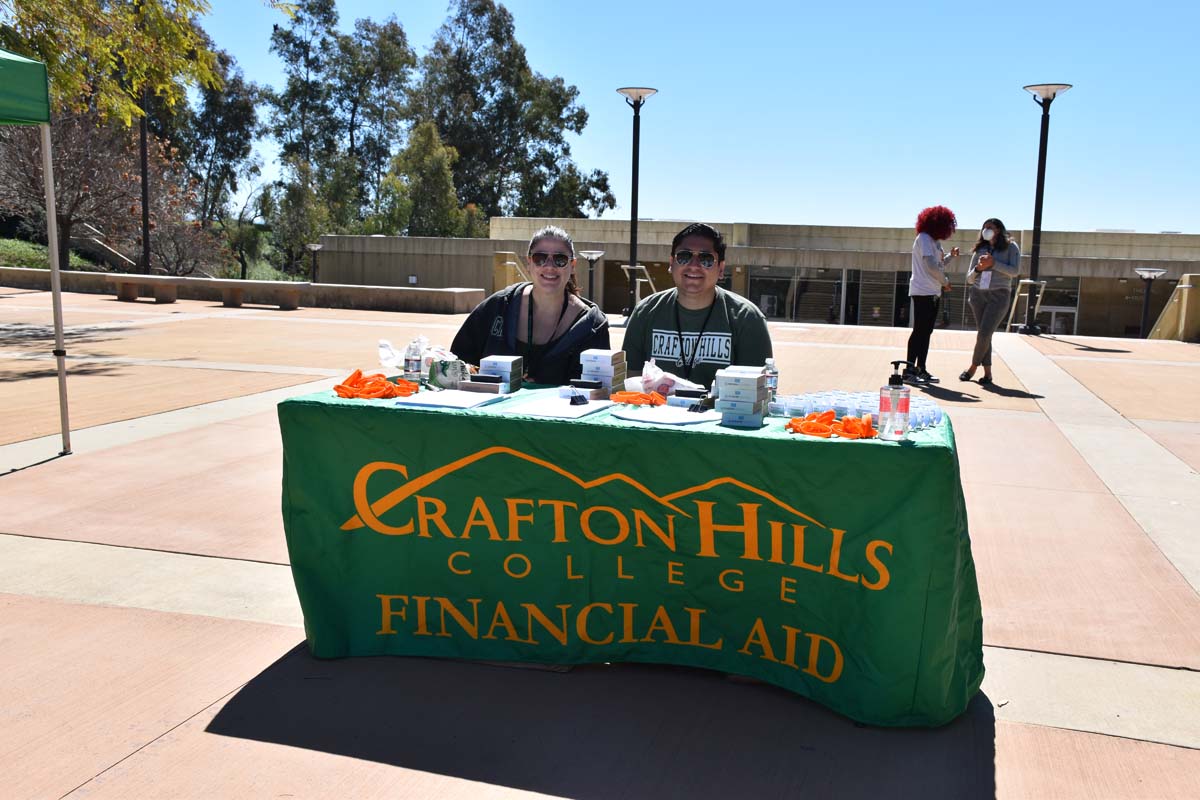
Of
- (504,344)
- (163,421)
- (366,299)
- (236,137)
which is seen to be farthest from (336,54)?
(504,344)

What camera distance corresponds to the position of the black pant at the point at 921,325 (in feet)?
37.1

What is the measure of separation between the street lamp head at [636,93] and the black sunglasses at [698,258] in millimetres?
16657

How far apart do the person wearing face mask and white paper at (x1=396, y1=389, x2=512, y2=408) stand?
27.5 feet

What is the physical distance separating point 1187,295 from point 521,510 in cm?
1765

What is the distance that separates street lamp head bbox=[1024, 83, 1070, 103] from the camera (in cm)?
1834

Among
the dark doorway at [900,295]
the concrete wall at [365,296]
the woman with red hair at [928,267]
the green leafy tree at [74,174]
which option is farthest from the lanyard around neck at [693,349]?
the dark doorway at [900,295]

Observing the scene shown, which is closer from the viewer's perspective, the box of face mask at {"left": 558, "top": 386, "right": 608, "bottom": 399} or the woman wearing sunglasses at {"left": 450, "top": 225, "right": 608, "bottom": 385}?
the box of face mask at {"left": 558, "top": 386, "right": 608, "bottom": 399}

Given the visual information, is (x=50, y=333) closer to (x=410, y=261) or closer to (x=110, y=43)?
(x=110, y=43)

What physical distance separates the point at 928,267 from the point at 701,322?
7.02m

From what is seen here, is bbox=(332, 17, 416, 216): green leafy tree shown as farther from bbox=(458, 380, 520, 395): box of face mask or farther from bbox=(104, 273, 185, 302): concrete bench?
bbox=(458, 380, 520, 395): box of face mask

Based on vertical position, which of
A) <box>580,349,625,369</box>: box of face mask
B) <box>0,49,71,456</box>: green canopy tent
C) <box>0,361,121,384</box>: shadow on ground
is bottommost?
<box>0,361,121,384</box>: shadow on ground

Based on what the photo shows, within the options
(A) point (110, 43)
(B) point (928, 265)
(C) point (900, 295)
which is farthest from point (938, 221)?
(C) point (900, 295)

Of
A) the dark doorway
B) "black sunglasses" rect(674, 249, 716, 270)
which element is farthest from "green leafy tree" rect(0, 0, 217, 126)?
the dark doorway

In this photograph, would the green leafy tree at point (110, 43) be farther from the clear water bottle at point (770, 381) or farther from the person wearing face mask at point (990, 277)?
the clear water bottle at point (770, 381)
